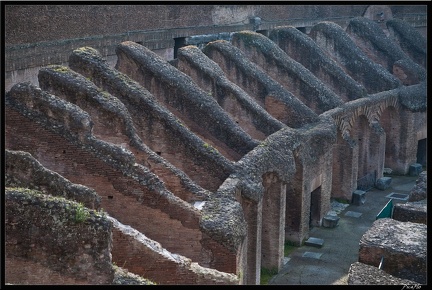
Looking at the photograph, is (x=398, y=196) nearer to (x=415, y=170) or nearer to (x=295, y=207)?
(x=415, y=170)

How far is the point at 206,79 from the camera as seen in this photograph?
773 inches

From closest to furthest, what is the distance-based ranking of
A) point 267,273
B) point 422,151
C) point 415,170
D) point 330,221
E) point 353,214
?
point 267,273 → point 330,221 → point 353,214 → point 415,170 → point 422,151

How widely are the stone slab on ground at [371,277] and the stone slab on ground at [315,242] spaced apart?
23.7ft

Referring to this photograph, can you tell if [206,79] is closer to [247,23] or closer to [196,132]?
[196,132]

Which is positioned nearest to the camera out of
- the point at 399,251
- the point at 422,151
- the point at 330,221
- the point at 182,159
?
the point at 399,251

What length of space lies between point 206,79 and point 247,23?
1040 cm

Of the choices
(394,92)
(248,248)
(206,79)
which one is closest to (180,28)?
(206,79)

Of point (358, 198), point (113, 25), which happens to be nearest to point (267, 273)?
point (358, 198)

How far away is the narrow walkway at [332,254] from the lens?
1659 centimetres

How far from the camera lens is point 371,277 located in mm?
10930

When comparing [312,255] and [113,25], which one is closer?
[312,255]

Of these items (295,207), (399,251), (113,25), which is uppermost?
(113,25)

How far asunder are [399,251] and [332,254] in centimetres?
666

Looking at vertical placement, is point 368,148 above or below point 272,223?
below
